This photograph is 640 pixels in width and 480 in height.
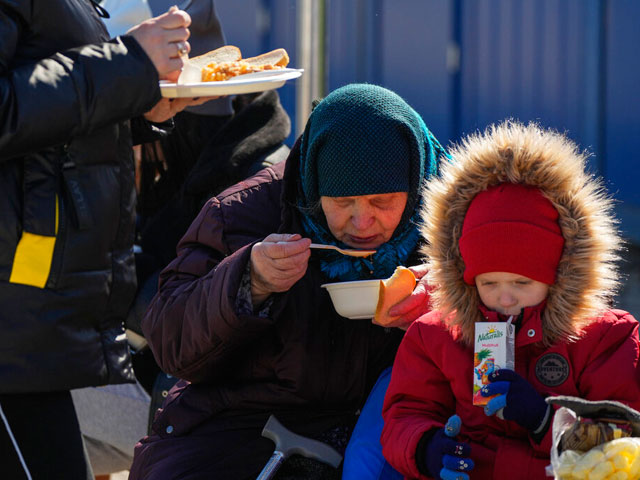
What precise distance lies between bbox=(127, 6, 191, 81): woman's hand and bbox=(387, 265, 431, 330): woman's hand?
0.81m

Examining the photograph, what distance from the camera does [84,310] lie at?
2.31 m

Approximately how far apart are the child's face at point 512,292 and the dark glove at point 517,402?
18cm

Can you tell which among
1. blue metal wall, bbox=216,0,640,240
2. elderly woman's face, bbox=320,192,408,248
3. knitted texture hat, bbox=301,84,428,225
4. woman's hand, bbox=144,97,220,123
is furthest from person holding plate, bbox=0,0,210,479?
blue metal wall, bbox=216,0,640,240

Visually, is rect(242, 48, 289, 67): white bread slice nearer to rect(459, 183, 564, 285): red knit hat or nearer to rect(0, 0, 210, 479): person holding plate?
rect(0, 0, 210, 479): person holding plate

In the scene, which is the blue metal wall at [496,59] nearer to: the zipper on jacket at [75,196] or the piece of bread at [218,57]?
the piece of bread at [218,57]

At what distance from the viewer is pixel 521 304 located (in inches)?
75.4

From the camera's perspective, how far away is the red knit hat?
1861 millimetres

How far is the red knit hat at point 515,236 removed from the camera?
1.86 m

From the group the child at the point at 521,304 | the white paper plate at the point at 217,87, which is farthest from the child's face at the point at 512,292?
the white paper plate at the point at 217,87

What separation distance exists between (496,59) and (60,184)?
429cm

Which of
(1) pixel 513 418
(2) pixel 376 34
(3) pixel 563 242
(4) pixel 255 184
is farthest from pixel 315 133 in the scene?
(2) pixel 376 34

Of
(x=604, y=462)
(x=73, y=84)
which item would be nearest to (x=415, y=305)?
(x=604, y=462)

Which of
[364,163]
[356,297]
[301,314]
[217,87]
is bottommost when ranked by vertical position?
[301,314]

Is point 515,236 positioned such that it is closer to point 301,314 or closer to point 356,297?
point 356,297
